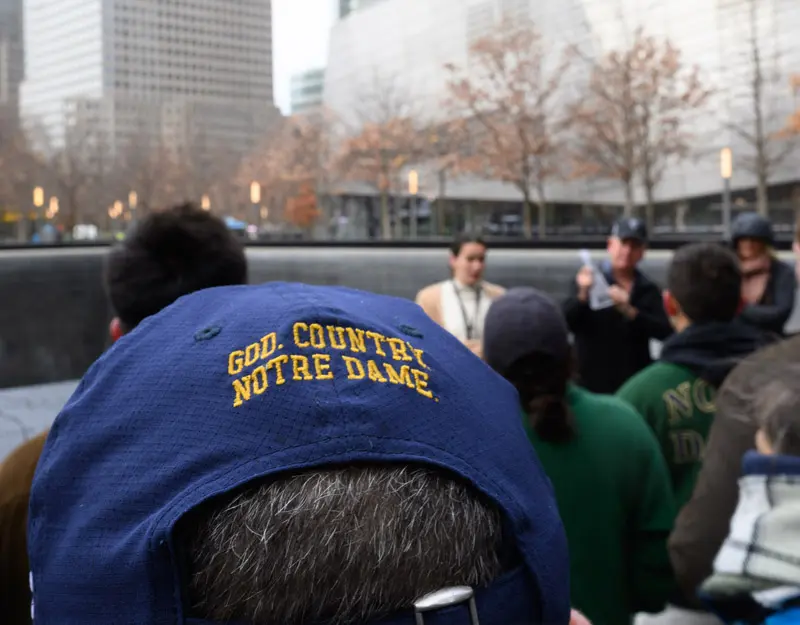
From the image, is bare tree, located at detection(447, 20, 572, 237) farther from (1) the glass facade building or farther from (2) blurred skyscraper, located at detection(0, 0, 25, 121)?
(2) blurred skyscraper, located at detection(0, 0, 25, 121)

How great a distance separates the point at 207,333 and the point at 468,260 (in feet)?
12.8

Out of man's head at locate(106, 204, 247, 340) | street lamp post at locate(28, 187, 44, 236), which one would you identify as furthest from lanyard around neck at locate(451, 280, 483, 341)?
street lamp post at locate(28, 187, 44, 236)

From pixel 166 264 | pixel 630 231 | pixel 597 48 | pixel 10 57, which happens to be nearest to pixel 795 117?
pixel 597 48

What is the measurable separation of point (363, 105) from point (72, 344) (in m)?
18.2

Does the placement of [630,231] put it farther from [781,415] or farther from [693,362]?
[781,415]

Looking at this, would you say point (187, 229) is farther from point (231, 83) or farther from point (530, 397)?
point (231, 83)

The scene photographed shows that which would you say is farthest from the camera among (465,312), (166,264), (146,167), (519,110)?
(146,167)

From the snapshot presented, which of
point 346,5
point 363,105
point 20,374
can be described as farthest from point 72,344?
point 346,5

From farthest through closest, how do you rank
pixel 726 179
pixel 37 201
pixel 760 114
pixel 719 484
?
1. pixel 37 201
2. pixel 760 114
3. pixel 726 179
4. pixel 719 484

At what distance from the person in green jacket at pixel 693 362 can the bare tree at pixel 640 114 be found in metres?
18.8

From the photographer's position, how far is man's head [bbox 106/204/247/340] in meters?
1.87

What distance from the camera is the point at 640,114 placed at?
20.9m

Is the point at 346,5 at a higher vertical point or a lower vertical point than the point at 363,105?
higher

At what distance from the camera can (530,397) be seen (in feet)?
6.76
